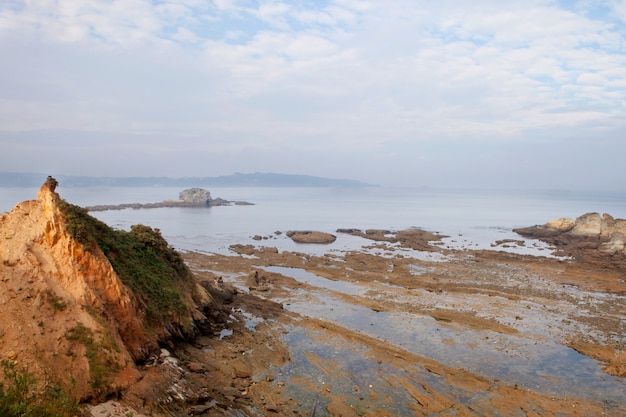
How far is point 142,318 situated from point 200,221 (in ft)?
250

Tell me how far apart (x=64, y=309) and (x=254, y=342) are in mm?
9546

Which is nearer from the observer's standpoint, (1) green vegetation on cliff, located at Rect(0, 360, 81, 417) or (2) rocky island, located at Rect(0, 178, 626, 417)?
(1) green vegetation on cliff, located at Rect(0, 360, 81, 417)

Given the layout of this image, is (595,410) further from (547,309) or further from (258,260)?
(258,260)

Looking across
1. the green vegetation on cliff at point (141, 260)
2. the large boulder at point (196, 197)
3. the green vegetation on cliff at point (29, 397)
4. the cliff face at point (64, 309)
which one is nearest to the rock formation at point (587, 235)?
the green vegetation on cliff at point (141, 260)

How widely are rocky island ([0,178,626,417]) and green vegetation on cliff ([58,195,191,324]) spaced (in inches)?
3.3

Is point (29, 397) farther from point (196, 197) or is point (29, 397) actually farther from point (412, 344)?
point (196, 197)

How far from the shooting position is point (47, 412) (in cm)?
1118

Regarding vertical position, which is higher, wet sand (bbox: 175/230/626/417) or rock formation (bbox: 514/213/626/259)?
rock formation (bbox: 514/213/626/259)

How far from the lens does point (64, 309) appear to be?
15.2 meters

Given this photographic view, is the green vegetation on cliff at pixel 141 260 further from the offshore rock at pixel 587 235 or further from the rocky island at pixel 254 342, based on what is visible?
the offshore rock at pixel 587 235

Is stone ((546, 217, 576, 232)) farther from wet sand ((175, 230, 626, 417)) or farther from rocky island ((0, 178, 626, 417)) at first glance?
rocky island ((0, 178, 626, 417))

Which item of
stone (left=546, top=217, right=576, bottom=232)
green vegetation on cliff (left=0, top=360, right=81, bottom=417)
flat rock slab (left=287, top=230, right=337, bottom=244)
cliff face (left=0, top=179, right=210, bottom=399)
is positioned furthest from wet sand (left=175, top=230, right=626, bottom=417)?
stone (left=546, top=217, right=576, bottom=232)

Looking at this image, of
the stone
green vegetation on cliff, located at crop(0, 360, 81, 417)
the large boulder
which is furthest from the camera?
the large boulder

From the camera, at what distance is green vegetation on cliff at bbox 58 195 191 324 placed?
1786 centimetres
